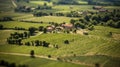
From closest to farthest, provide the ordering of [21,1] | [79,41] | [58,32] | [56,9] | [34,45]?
[34,45] → [79,41] → [58,32] → [56,9] → [21,1]

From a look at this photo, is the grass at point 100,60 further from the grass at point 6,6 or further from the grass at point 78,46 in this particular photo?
the grass at point 6,6

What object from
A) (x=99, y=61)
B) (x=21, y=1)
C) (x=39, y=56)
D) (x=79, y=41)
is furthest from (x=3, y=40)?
(x=21, y=1)

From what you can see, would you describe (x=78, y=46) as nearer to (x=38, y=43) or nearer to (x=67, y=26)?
(x=38, y=43)

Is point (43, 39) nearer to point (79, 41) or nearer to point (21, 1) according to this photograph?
point (79, 41)

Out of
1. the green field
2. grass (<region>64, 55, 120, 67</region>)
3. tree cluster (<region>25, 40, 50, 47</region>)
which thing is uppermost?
tree cluster (<region>25, 40, 50, 47</region>)

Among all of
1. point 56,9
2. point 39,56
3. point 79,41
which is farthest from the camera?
point 56,9

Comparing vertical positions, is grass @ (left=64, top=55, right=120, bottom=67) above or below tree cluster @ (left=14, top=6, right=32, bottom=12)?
below

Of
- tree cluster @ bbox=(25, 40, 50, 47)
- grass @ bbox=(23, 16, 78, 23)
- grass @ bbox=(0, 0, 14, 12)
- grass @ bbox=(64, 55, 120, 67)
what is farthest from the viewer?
grass @ bbox=(0, 0, 14, 12)

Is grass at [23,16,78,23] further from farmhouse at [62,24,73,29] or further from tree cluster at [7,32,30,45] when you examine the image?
tree cluster at [7,32,30,45]

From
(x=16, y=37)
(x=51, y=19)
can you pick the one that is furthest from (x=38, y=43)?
(x=51, y=19)

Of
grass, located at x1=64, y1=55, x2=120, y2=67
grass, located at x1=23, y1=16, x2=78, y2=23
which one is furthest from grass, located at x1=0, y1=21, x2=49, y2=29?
grass, located at x1=64, y1=55, x2=120, y2=67

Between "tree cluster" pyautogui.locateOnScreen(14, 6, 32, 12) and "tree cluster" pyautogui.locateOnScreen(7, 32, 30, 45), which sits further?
"tree cluster" pyautogui.locateOnScreen(14, 6, 32, 12)
